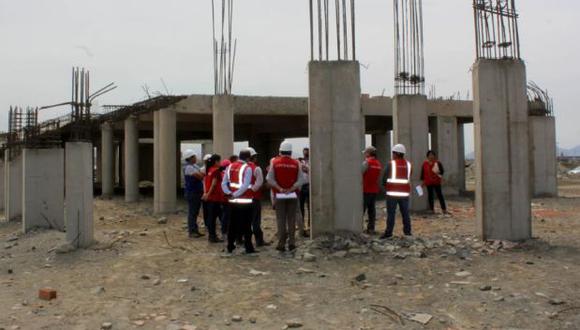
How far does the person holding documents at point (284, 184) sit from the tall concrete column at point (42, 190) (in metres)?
5.73

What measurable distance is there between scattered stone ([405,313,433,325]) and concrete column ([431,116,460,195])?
43.3 ft

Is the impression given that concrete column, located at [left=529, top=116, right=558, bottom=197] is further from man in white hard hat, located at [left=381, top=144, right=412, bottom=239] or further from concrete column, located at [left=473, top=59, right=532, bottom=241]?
man in white hard hat, located at [left=381, top=144, right=412, bottom=239]

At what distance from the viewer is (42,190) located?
11.2 metres

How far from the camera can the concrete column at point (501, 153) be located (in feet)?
26.2

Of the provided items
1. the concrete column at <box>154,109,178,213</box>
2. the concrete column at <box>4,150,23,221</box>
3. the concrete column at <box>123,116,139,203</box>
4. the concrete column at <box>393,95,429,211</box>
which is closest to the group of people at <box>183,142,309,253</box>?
the concrete column at <box>393,95,429,211</box>

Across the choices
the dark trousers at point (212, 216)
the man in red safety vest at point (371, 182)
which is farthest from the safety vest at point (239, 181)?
the man in red safety vest at point (371, 182)

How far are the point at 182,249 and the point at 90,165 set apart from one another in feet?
6.50

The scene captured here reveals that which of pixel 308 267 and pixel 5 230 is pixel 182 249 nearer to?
pixel 308 267

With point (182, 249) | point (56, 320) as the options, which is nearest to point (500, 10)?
point (182, 249)

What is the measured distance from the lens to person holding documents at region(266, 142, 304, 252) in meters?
7.56

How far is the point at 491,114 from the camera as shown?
8000 mm

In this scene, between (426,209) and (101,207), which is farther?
(101,207)

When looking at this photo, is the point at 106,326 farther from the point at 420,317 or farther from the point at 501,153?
the point at 501,153

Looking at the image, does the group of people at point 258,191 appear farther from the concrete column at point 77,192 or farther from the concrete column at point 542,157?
the concrete column at point 542,157
